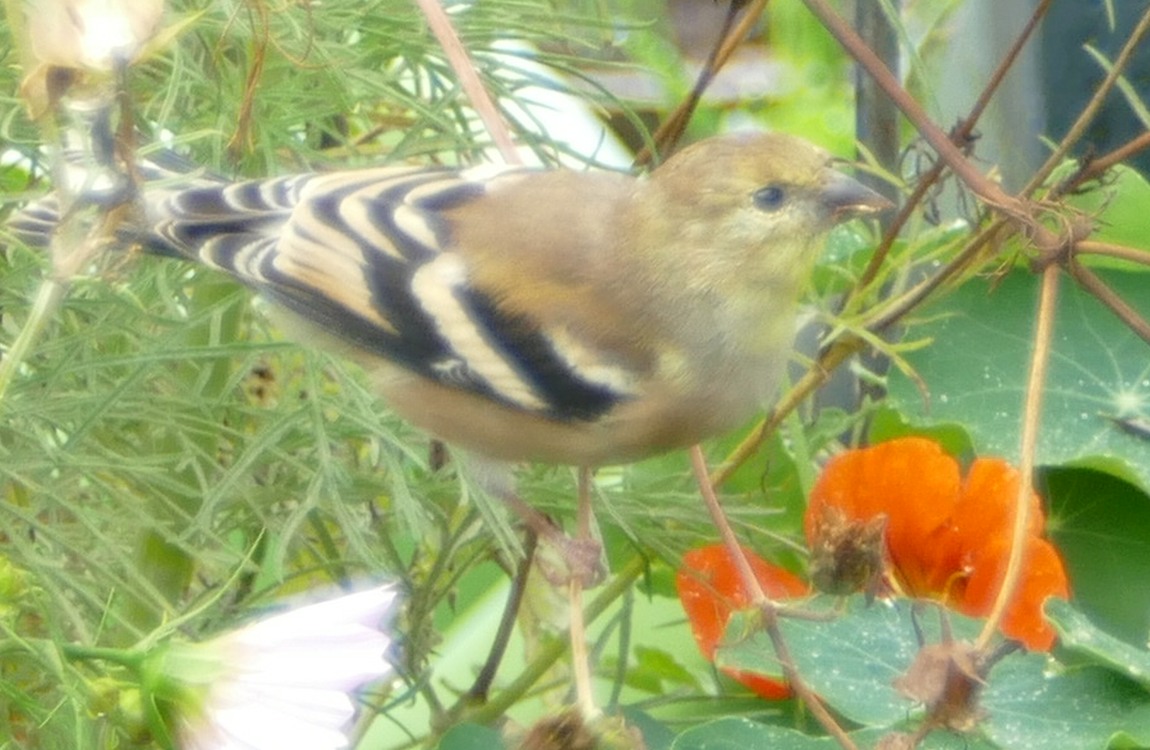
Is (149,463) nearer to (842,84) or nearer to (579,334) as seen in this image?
(579,334)

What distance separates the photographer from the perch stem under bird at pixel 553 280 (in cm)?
105

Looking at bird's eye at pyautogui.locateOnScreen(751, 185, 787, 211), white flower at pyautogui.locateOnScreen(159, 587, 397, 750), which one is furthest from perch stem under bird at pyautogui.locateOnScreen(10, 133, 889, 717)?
white flower at pyautogui.locateOnScreen(159, 587, 397, 750)

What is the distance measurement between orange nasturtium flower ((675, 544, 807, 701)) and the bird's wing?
121 millimetres

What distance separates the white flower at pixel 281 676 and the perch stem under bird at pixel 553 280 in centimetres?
38

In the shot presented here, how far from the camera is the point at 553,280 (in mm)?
1112

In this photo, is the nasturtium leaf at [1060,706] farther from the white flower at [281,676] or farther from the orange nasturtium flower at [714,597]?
the white flower at [281,676]

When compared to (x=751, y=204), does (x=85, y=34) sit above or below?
below

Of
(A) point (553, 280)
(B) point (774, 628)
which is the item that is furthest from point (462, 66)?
(B) point (774, 628)

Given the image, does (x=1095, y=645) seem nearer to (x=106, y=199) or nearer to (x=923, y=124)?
(x=923, y=124)

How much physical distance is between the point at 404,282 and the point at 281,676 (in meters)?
0.50

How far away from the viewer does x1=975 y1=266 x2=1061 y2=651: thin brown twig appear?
2.47 ft

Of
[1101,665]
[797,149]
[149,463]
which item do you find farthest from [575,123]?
[1101,665]

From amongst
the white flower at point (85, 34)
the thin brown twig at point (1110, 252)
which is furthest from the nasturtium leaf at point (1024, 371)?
the white flower at point (85, 34)

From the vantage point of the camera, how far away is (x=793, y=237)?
1.07 metres
